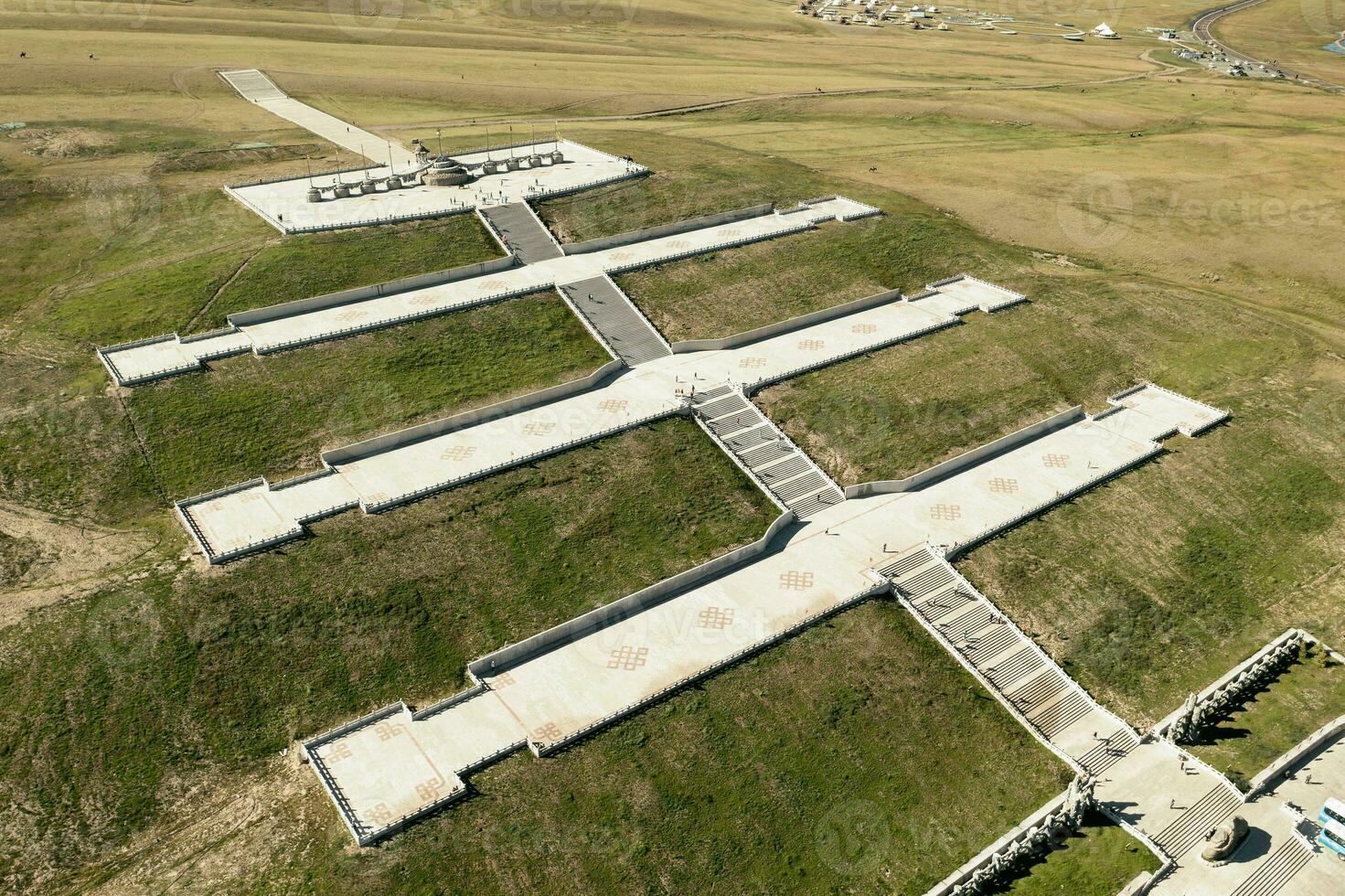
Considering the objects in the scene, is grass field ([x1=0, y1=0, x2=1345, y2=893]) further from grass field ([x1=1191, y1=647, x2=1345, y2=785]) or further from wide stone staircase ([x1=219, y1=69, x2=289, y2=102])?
wide stone staircase ([x1=219, y1=69, x2=289, y2=102])

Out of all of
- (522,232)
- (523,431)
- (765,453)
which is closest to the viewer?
(523,431)

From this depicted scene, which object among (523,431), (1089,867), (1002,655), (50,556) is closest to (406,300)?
(523,431)

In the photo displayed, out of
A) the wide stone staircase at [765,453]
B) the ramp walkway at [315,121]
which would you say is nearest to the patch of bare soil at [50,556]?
the wide stone staircase at [765,453]

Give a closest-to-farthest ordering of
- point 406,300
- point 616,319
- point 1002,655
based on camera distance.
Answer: point 1002,655
point 406,300
point 616,319

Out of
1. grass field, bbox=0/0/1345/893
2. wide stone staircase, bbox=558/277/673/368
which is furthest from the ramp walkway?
wide stone staircase, bbox=558/277/673/368

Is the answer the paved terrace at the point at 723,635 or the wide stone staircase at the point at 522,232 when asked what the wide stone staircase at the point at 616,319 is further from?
the paved terrace at the point at 723,635

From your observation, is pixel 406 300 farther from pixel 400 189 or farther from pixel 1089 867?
pixel 1089 867

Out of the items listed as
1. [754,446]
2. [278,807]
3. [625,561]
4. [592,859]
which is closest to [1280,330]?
[754,446]
